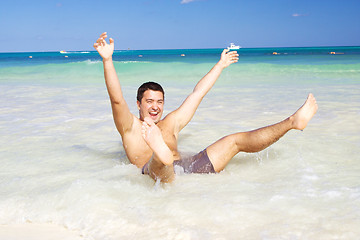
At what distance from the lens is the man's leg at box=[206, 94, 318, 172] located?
273 cm

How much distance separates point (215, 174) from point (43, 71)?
15.9 metres

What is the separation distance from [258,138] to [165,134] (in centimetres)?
75

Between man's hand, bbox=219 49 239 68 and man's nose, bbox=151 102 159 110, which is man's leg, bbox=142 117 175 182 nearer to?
man's nose, bbox=151 102 159 110

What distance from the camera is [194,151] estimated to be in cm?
370

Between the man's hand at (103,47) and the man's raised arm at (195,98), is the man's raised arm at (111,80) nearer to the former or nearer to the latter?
the man's hand at (103,47)

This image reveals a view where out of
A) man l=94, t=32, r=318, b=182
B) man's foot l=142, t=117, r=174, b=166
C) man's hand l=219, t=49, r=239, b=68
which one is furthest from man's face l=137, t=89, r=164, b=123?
man's hand l=219, t=49, r=239, b=68

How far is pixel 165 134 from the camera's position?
9.89 feet

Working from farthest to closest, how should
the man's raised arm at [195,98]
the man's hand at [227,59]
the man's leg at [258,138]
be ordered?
the man's hand at [227,59] → the man's raised arm at [195,98] → the man's leg at [258,138]

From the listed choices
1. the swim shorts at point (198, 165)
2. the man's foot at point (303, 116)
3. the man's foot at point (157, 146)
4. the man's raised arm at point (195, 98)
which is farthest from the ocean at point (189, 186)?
the man's raised arm at point (195, 98)

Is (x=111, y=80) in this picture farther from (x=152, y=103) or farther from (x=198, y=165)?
(x=198, y=165)

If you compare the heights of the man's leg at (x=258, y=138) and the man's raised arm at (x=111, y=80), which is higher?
the man's raised arm at (x=111, y=80)

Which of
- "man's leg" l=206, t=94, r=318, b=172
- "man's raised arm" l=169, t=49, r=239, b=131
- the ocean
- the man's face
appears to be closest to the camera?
the ocean

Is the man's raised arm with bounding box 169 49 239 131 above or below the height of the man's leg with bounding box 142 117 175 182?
above

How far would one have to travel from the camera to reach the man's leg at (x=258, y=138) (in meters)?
2.73
